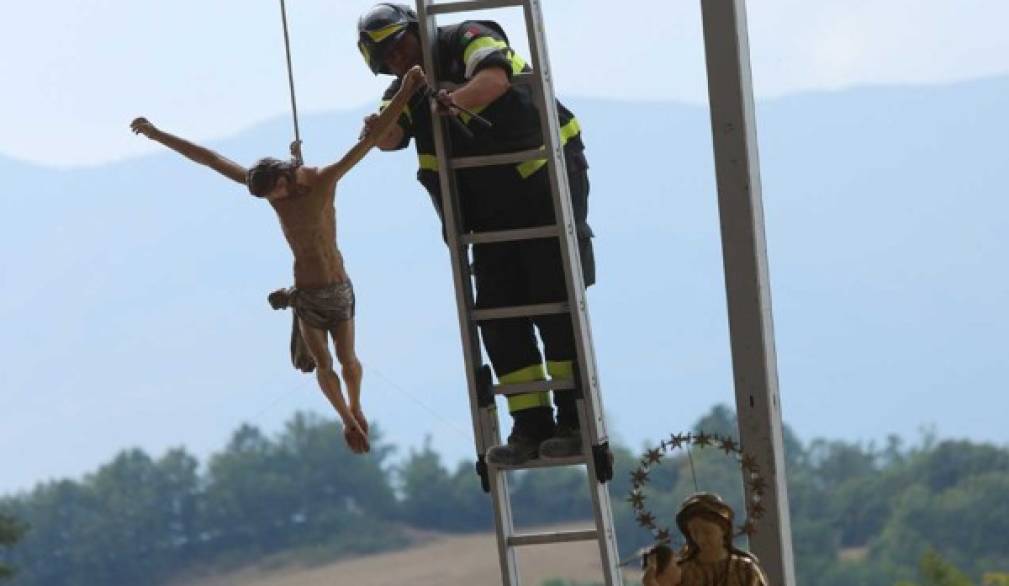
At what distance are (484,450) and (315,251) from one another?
2.26 feet

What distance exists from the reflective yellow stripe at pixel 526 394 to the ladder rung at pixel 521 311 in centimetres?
17

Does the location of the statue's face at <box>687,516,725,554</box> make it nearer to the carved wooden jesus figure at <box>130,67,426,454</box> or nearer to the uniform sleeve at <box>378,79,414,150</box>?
the carved wooden jesus figure at <box>130,67,426,454</box>

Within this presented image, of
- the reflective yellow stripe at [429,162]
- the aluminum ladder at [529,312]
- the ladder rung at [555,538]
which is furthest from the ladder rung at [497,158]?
the ladder rung at [555,538]

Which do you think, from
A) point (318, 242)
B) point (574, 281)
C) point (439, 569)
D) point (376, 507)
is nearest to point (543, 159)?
point (574, 281)

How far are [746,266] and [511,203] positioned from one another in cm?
76

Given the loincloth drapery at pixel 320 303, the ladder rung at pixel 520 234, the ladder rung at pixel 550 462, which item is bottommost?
the ladder rung at pixel 550 462

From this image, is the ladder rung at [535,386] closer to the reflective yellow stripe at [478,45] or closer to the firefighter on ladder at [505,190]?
the firefighter on ladder at [505,190]

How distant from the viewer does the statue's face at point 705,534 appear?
217 inches

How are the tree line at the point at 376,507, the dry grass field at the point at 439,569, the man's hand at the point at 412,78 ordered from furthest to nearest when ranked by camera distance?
the tree line at the point at 376,507, the dry grass field at the point at 439,569, the man's hand at the point at 412,78

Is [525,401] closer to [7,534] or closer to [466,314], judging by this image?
[466,314]

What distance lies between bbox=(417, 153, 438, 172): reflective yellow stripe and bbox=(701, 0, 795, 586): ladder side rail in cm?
86

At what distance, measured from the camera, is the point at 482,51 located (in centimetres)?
679

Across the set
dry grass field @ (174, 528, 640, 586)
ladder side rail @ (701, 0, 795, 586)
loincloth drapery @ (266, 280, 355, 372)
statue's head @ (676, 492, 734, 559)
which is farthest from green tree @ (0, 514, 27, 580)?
statue's head @ (676, 492, 734, 559)

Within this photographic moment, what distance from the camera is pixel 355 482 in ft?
68.5
